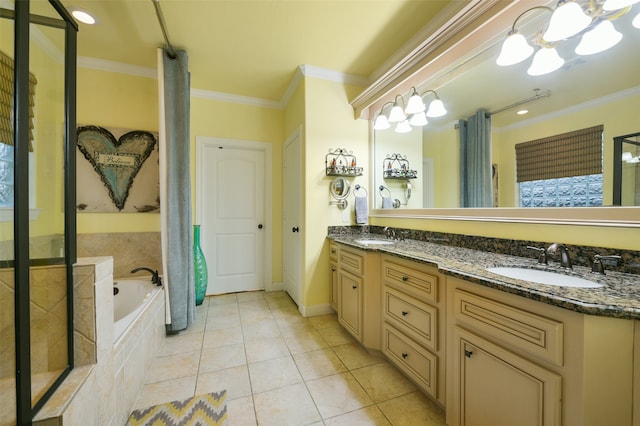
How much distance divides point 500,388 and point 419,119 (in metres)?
1.97

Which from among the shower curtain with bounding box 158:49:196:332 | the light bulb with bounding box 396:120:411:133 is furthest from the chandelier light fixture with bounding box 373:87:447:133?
the shower curtain with bounding box 158:49:196:332

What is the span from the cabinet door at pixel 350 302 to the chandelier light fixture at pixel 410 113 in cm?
149

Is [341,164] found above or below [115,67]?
below

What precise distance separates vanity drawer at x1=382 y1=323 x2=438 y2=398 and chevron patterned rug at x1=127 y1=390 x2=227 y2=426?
3.53ft

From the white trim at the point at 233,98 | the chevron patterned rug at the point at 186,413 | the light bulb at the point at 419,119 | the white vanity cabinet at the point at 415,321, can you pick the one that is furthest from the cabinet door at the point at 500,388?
the white trim at the point at 233,98

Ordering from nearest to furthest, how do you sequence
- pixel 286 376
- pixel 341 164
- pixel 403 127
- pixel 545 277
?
pixel 545 277
pixel 286 376
pixel 403 127
pixel 341 164

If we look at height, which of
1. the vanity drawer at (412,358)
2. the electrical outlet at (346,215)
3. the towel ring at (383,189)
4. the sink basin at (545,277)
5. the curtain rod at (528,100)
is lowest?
the vanity drawer at (412,358)

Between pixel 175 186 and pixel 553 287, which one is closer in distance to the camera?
pixel 553 287

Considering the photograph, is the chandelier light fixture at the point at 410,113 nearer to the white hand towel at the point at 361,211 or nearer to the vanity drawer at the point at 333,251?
the white hand towel at the point at 361,211

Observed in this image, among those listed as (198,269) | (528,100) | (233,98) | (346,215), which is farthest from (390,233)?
(233,98)

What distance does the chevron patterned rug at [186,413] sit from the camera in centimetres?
129

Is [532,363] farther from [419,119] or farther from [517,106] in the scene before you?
[419,119]

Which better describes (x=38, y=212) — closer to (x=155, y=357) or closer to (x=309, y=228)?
(x=155, y=357)

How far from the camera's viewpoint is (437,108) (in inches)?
77.6
